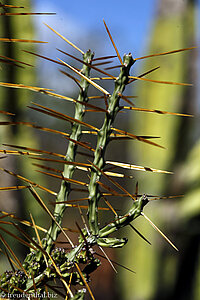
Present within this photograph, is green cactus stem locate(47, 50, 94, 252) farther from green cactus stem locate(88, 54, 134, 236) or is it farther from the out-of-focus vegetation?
the out-of-focus vegetation

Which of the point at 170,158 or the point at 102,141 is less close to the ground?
the point at 102,141

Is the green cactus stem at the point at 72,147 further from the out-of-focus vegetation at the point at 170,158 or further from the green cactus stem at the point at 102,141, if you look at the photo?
the out-of-focus vegetation at the point at 170,158

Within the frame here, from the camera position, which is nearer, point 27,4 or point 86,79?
point 86,79

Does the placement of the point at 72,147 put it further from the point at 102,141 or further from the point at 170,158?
the point at 170,158

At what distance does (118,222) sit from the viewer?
0.94 ft

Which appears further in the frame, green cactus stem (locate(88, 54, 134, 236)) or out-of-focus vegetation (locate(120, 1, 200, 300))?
out-of-focus vegetation (locate(120, 1, 200, 300))

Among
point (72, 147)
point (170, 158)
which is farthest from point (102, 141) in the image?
point (170, 158)

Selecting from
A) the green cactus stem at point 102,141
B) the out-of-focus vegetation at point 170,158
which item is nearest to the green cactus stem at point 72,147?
the green cactus stem at point 102,141

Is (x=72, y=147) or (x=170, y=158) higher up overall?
(x=72, y=147)

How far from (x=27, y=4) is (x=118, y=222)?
1227mm

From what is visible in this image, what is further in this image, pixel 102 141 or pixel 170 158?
pixel 170 158

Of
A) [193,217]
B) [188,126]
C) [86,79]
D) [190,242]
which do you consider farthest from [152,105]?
[86,79]

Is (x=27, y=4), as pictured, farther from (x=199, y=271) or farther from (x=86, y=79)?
(x=199, y=271)

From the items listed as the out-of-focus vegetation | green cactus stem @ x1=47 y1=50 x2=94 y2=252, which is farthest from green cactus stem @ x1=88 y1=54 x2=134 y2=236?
the out-of-focus vegetation
